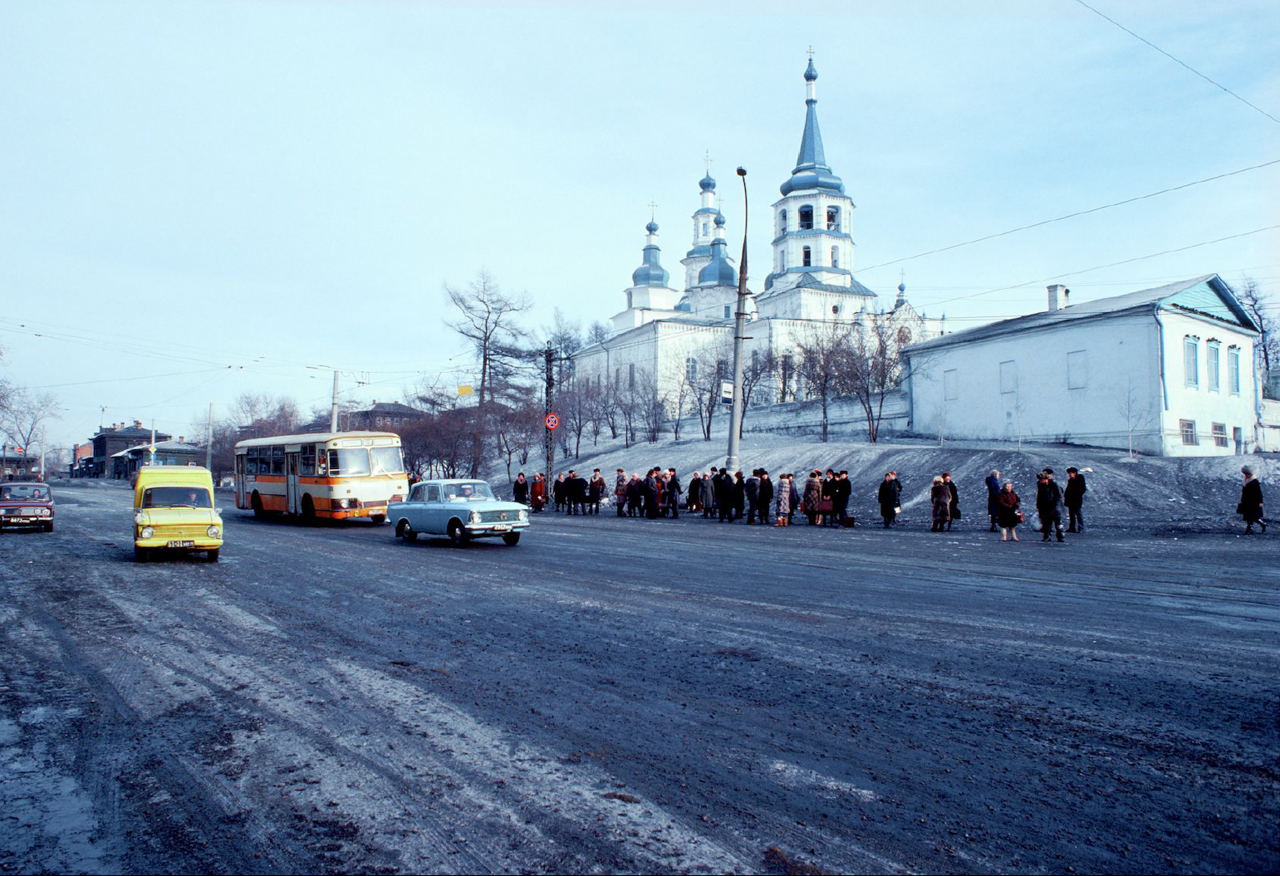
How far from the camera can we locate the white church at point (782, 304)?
70.1m

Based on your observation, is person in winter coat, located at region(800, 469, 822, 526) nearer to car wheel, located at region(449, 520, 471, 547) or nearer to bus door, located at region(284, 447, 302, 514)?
car wheel, located at region(449, 520, 471, 547)

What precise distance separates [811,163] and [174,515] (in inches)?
2540

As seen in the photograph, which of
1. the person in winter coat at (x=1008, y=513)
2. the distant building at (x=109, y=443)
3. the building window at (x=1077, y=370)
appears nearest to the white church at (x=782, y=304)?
the building window at (x=1077, y=370)

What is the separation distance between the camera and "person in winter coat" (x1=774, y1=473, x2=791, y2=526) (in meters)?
25.0

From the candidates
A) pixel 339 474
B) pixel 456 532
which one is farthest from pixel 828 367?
pixel 456 532

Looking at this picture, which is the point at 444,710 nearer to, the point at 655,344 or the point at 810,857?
the point at 810,857

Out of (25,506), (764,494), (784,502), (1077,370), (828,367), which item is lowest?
(25,506)

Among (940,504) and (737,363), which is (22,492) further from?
(940,504)

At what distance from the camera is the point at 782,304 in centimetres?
7569

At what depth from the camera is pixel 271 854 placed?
364 cm

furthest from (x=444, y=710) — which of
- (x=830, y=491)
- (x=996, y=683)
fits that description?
(x=830, y=491)

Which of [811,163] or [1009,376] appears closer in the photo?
[1009,376]

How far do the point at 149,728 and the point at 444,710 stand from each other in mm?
1848

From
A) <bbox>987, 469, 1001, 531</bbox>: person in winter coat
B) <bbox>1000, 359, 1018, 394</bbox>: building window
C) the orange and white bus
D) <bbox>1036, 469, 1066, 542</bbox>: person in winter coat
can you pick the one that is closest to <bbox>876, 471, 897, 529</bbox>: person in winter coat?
<bbox>987, 469, 1001, 531</bbox>: person in winter coat
